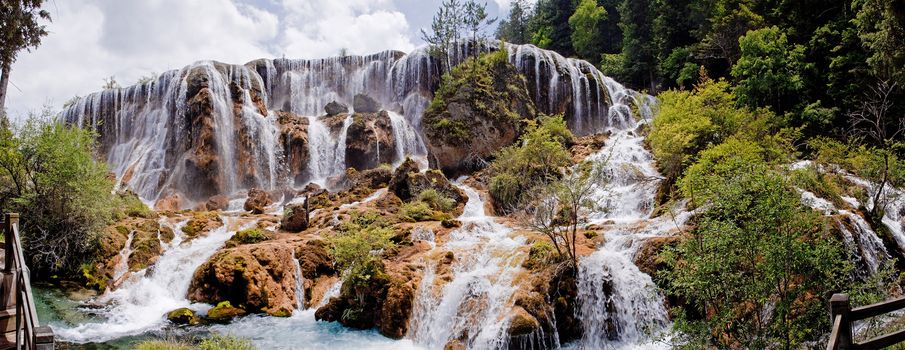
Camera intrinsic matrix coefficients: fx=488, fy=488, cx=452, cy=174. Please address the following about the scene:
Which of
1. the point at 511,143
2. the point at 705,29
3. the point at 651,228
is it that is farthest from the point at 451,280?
the point at 705,29

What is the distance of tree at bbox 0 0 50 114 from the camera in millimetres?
13461

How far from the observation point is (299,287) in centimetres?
1698

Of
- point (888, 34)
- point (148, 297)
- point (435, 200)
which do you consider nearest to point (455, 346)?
point (148, 297)

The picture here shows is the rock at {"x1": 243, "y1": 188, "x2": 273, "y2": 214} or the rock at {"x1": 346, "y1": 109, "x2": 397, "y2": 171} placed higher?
the rock at {"x1": 346, "y1": 109, "x2": 397, "y2": 171}

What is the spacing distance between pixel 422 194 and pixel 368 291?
10080mm

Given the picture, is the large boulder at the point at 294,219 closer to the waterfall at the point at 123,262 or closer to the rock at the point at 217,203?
the waterfall at the point at 123,262

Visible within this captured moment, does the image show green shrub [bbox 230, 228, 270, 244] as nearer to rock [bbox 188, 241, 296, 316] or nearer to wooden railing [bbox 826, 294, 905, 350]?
rock [bbox 188, 241, 296, 316]

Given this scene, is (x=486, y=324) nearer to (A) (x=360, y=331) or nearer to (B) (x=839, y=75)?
(A) (x=360, y=331)

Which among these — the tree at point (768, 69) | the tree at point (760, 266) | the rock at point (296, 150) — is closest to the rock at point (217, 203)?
the rock at point (296, 150)

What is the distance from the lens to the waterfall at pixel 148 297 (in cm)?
1381

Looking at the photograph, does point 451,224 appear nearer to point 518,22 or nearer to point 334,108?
point 334,108

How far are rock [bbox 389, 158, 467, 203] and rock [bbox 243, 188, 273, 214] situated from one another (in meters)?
7.85

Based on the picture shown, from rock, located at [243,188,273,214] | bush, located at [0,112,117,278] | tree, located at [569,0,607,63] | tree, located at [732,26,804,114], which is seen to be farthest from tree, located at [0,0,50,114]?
tree, located at [569,0,607,63]

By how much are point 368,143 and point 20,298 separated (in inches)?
1145
